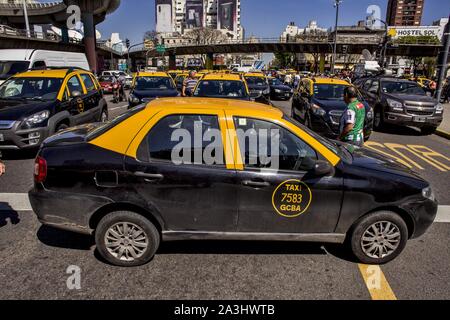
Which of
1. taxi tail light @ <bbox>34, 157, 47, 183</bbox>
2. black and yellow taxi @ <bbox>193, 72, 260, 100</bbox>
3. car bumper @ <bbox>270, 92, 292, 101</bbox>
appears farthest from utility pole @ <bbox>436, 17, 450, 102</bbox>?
taxi tail light @ <bbox>34, 157, 47, 183</bbox>

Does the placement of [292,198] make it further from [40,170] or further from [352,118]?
[352,118]

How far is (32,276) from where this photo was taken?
3.28 metres

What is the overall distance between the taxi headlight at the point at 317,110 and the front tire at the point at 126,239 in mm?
7184

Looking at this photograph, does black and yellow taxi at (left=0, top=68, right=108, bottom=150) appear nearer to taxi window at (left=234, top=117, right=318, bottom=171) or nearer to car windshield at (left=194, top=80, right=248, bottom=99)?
car windshield at (left=194, top=80, right=248, bottom=99)

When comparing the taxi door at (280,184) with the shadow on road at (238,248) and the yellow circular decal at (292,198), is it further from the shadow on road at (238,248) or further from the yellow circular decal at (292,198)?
the shadow on road at (238,248)

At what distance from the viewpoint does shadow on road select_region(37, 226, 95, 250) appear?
3871 millimetres

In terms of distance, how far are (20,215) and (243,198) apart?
3.18 m

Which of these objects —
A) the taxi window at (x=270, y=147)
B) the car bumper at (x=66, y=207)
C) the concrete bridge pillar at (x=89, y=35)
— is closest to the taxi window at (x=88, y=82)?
the car bumper at (x=66, y=207)

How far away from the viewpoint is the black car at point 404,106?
1123 centimetres

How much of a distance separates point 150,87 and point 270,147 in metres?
10.2

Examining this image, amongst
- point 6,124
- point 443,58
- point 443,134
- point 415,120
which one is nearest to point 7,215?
point 6,124

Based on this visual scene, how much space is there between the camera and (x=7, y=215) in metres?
4.55

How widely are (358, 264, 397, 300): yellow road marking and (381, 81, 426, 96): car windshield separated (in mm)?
10410
